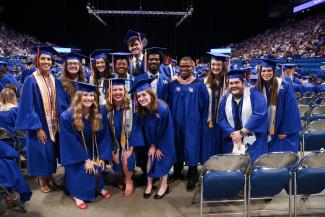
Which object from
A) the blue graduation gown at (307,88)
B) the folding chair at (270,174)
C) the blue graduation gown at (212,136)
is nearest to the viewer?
the folding chair at (270,174)

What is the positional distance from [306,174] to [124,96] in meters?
1.92

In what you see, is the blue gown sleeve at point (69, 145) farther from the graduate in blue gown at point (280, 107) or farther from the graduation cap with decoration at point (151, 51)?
the graduate in blue gown at point (280, 107)

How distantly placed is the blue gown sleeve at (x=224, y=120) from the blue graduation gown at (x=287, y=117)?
546mm

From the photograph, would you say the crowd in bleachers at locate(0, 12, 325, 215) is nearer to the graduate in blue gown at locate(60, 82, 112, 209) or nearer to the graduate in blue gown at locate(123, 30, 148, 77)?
the graduate in blue gown at locate(60, 82, 112, 209)

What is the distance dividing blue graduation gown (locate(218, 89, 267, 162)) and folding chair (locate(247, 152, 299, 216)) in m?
0.49

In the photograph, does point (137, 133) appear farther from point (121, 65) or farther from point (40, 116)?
point (40, 116)

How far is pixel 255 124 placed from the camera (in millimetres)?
3258

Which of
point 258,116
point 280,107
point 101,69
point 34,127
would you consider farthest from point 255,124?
point 34,127

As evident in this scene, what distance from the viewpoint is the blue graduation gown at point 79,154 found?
3.32 metres

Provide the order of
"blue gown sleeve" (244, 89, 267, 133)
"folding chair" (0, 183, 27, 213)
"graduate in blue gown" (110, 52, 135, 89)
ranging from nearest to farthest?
"folding chair" (0, 183, 27, 213)
"blue gown sleeve" (244, 89, 267, 133)
"graduate in blue gown" (110, 52, 135, 89)

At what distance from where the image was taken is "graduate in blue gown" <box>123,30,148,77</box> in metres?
4.13

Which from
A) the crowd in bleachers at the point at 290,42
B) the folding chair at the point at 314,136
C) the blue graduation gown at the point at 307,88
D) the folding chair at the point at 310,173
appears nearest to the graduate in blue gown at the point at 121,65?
the folding chair at the point at 310,173

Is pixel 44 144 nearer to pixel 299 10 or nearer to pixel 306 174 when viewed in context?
pixel 306 174

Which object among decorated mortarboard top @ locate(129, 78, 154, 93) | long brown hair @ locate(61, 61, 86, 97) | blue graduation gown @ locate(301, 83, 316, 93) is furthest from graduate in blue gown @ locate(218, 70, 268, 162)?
blue graduation gown @ locate(301, 83, 316, 93)
